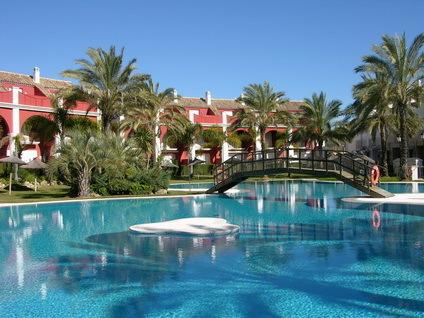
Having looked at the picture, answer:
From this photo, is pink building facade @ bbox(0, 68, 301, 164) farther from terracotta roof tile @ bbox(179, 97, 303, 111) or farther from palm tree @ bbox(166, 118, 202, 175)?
palm tree @ bbox(166, 118, 202, 175)

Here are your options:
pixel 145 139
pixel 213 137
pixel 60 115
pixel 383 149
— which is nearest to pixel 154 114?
pixel 145 139

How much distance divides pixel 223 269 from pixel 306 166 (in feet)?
51.2

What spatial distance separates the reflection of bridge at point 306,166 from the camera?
72.8ft

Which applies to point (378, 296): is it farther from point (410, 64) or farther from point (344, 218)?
point (410, 64)

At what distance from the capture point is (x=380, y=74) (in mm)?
34312

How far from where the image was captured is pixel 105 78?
31438mm

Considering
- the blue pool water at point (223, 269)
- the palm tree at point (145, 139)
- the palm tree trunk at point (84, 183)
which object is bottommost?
the blue pool water at point (223, 269)

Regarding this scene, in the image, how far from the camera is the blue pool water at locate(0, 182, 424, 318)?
672 centimetres

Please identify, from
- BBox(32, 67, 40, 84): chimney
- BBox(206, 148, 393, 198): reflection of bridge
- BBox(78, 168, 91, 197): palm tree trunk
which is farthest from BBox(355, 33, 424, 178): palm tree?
BBox(32, 67, 40, 84): chimney

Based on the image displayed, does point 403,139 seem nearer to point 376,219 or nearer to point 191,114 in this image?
point 376,219

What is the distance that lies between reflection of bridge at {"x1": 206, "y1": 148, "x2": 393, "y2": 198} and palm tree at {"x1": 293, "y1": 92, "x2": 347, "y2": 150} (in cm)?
2006

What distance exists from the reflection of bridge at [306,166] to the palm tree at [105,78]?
900cm

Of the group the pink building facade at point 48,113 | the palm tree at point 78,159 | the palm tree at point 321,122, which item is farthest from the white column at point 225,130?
the palm tree at point 78,159

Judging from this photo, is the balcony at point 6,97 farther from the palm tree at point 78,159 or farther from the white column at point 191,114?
the white column at point 191,114
